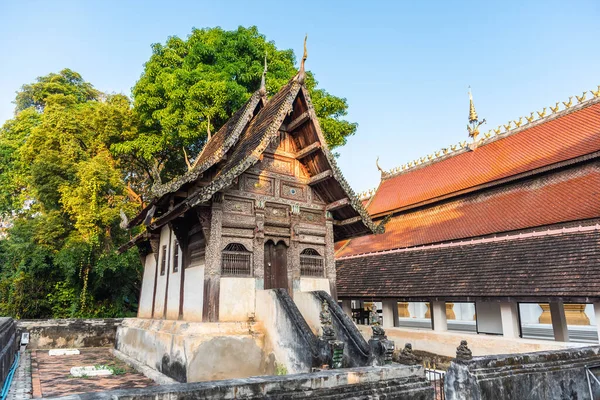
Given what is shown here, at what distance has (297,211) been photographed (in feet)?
34.7

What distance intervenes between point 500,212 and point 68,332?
671 inches

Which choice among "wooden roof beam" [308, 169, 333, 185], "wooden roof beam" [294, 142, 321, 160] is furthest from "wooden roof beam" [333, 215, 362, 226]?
"wooden roof beam" [294, 142, 321, 160]

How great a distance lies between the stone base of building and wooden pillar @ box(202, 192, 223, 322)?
330 millimetres

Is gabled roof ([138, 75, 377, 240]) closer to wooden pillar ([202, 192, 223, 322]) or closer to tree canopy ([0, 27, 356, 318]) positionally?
wooden pillar ([202, 192, 223, 322])

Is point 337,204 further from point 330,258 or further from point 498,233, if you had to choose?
point 498,233

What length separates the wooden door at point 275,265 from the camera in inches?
392

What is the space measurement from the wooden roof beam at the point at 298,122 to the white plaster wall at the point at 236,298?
4244mm

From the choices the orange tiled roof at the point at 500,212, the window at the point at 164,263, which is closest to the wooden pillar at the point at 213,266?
the window at the point at 164,263

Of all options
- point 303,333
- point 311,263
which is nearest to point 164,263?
point 311,263

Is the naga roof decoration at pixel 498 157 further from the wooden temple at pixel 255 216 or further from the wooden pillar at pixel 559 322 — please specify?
the wooden temple at pixel 255 216

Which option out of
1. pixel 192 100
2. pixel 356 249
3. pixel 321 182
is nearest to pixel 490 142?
pixel 356 249

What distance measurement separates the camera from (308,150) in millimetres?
10516

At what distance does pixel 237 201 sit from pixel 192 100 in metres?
8.78

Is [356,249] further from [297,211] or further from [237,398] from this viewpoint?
[237,398]
